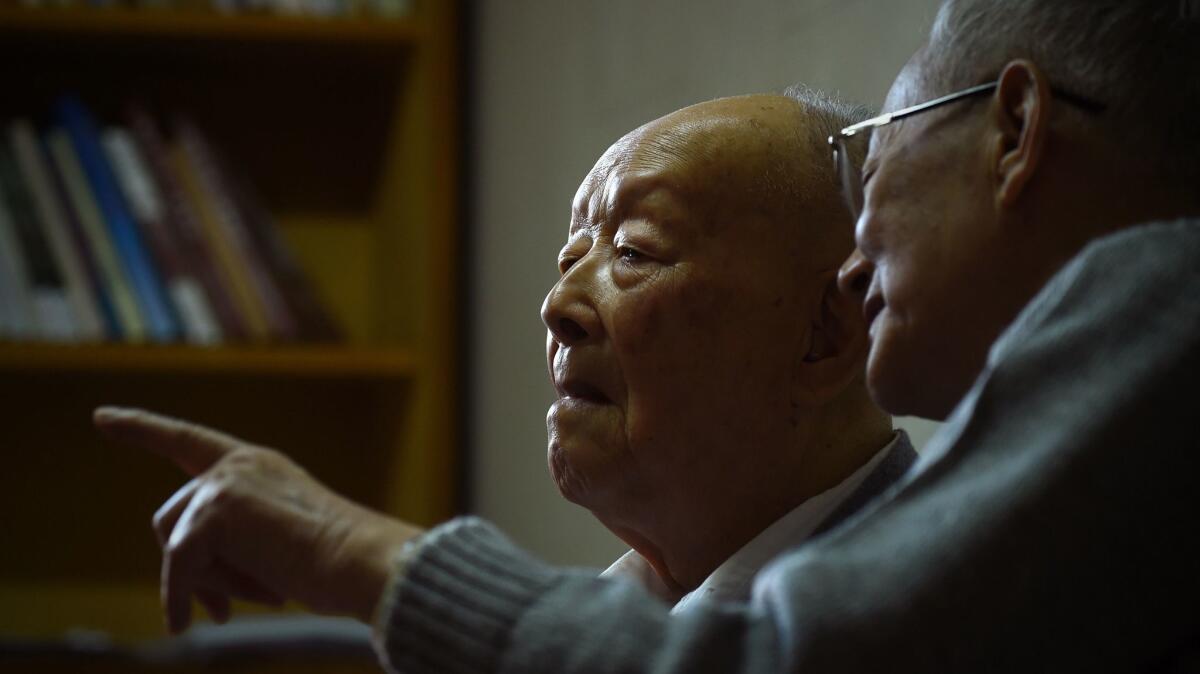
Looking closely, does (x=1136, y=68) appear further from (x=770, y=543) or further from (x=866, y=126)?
(x=770, y=543)

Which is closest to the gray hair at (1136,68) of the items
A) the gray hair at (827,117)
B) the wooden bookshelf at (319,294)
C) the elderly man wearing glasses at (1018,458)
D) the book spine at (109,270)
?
the elderly man wearing glasses at (1018,458)

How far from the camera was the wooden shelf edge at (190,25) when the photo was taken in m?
2.07

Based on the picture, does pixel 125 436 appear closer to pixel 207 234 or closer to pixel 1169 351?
pixel 1169 351

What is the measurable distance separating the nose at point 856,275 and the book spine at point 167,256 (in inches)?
55.2

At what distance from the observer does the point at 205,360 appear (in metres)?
2.06

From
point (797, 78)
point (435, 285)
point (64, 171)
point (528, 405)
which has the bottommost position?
point (528, 405)

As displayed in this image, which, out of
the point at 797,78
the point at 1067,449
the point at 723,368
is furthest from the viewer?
the point at 797,78

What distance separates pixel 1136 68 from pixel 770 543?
43cm

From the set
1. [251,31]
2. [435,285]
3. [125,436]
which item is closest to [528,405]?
[435,285]

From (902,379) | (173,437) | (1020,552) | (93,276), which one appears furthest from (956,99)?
(93,276)

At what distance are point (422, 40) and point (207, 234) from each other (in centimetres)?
46

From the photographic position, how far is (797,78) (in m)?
1.39

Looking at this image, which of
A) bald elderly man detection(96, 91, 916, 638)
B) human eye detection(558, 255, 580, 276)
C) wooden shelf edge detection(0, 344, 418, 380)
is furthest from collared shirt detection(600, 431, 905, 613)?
wooden shelf edge detection(0, 344, 418, 380)

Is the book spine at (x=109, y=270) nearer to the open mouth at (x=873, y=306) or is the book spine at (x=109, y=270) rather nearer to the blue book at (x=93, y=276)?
the blue book at (x=93, y=276)
